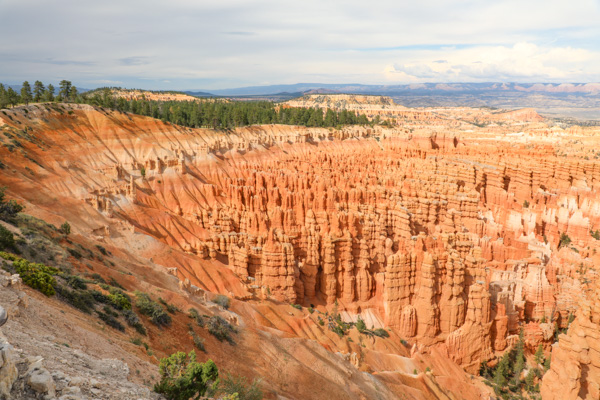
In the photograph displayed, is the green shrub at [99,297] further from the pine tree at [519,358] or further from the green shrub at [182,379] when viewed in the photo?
the pine tree at [519,358]

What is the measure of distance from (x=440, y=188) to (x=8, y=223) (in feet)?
141

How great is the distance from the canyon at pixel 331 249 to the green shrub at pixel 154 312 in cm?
59

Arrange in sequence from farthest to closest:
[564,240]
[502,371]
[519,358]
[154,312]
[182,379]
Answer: [564,240] < [519,358] < [502,371] < [154,312] < [182,379]

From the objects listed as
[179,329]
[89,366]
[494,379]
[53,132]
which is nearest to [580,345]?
[494,379]

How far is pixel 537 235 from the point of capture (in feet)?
156

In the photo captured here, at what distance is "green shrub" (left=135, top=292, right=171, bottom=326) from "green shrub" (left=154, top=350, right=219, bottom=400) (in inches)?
230

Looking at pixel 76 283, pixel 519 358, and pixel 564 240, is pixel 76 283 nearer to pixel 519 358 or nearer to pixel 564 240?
pixel 519 358

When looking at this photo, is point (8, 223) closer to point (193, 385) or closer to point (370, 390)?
point (193, 385)

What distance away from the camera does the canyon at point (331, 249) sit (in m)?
21.0

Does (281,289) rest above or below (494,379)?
above

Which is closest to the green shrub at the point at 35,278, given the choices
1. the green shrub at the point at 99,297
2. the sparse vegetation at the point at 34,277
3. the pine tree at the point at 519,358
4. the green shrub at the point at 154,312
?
the sparse vegetation at the point at 34,277

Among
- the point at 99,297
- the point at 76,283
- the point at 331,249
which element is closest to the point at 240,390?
the point at 99,297

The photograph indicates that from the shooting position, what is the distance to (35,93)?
63.4 m

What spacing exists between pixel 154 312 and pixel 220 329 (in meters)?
2.97
